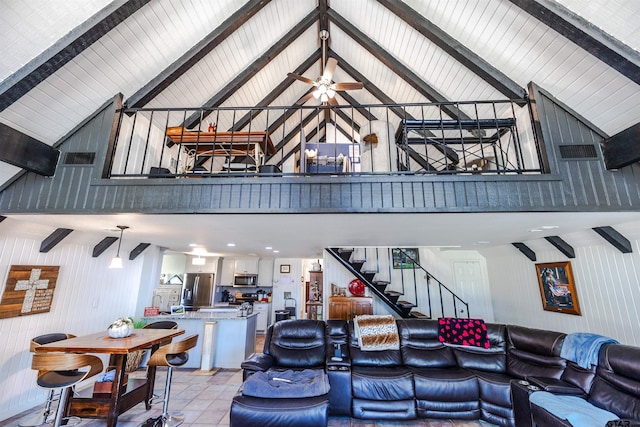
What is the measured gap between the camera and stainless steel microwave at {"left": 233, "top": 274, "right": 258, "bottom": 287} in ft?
31.8

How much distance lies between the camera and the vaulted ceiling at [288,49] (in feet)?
8.47

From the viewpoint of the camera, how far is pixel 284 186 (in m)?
3.14

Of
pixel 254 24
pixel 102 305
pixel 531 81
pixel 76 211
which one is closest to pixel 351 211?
pixel 531 81

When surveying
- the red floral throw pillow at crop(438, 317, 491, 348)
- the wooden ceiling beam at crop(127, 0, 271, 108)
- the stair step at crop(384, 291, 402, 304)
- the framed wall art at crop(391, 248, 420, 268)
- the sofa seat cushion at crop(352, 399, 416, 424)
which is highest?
the wooden ceiling beam at crop(127, 0, 271, 108)

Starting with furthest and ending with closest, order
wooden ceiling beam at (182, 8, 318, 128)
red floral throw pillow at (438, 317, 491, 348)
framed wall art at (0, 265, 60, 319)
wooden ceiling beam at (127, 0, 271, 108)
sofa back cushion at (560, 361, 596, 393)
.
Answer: wooden ceiling beam at (182, 8, 318, 128)
red floral throw pillow at (438, 317, 491, 348)
wooden ceiling beam at (127, 0, 271, 108)
framed wall art at (0, 265, 60, 319)
sofa back cushion at (560, 361, 596, 393)

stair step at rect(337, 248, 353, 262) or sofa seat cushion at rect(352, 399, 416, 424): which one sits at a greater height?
stair step at rect(337, 248, 353, 262)

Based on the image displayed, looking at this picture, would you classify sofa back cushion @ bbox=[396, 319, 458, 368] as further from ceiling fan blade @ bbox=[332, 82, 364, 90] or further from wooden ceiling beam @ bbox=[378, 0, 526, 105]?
ceiling fan blade @ bbox=[332, 82, 364, 90]

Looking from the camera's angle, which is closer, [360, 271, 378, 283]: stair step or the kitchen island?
the kitchen island

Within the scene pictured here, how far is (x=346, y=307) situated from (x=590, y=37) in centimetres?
537

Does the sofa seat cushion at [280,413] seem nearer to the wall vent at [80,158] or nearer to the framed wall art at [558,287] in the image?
the wall vent at [80,158]

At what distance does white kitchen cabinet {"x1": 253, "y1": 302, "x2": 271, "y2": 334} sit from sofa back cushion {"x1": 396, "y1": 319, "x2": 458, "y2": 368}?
240 inches

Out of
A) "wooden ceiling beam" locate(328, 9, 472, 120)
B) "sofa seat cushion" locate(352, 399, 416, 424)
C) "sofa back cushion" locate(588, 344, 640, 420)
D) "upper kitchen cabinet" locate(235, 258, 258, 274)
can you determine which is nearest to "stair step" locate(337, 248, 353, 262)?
"sofa seat cushion" locate(352, 399, 416, 424)

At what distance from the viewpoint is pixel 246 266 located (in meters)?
9.84

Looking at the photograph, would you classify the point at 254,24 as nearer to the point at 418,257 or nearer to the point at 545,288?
the point at 418,257
